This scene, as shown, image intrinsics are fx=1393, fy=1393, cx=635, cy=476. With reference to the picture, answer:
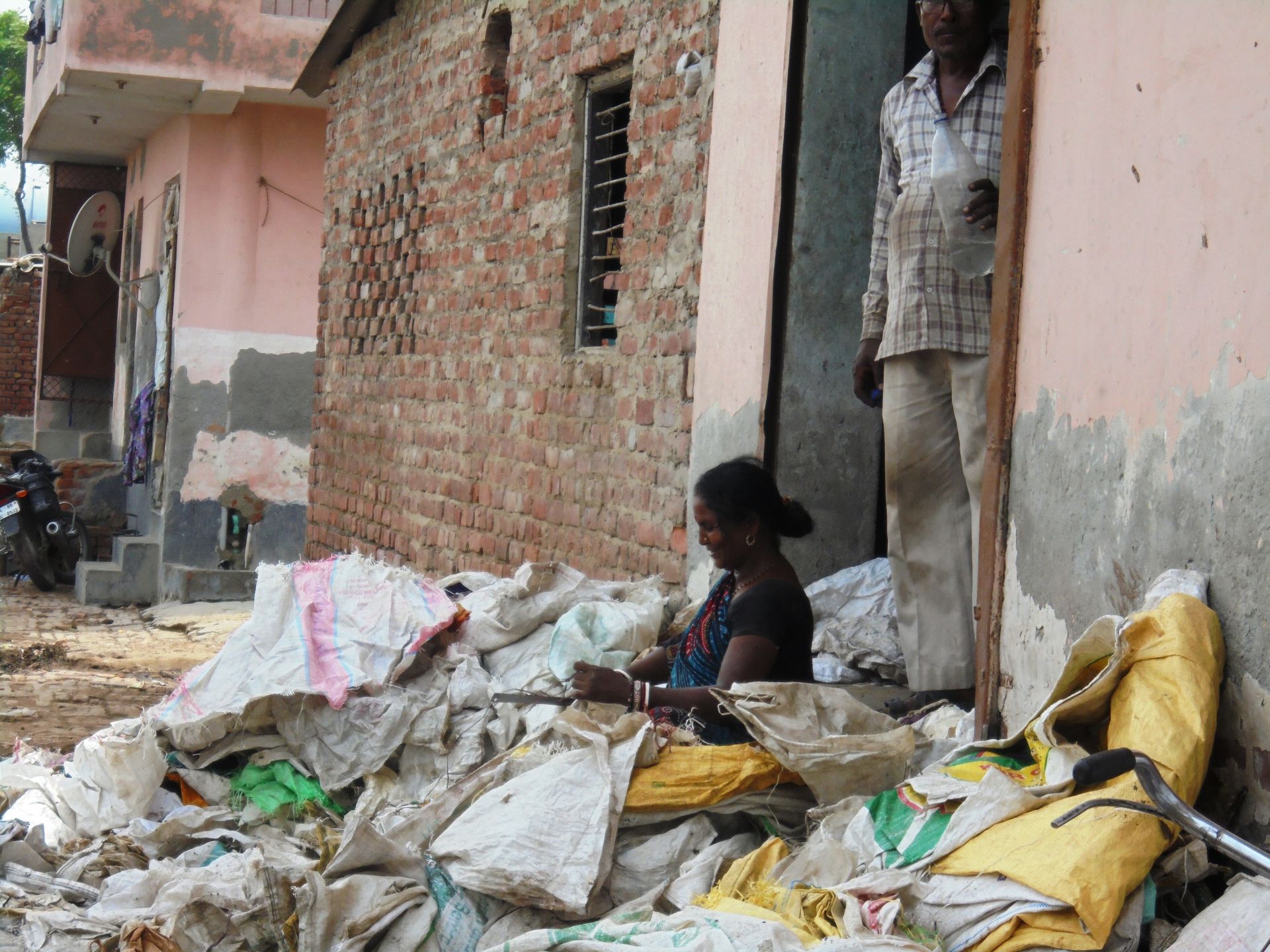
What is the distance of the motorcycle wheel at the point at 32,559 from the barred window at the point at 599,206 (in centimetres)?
841

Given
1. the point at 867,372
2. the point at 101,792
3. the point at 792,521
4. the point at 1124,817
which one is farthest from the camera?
the point at 101,792

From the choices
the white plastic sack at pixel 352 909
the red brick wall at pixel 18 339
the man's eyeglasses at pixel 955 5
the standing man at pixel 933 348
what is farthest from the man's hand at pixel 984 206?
the red brick wall at pixel 18 339

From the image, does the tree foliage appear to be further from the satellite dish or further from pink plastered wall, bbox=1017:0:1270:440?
pink plastered wall, bbox=1017:0:1270:440

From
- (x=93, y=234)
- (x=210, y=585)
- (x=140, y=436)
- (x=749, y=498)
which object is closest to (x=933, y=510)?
(x=749, y=498)

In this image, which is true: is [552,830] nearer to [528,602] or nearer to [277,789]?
[277,789]

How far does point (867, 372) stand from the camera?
3.91 m

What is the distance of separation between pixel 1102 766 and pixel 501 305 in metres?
4.80

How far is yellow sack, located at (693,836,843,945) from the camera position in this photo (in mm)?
2262

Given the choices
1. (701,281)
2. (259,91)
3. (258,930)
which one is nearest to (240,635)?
(258,930)

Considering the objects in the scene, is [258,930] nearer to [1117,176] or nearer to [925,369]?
[925,369]

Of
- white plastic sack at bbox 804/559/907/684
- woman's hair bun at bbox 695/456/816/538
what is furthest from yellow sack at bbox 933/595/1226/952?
white plastic sack at bbox 804/559/907/684

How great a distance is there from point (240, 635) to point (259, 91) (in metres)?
8.65

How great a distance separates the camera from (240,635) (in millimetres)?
4500

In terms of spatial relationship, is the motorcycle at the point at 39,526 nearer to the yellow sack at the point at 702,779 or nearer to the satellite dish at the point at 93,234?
the satellite dish at the point at 93,234
